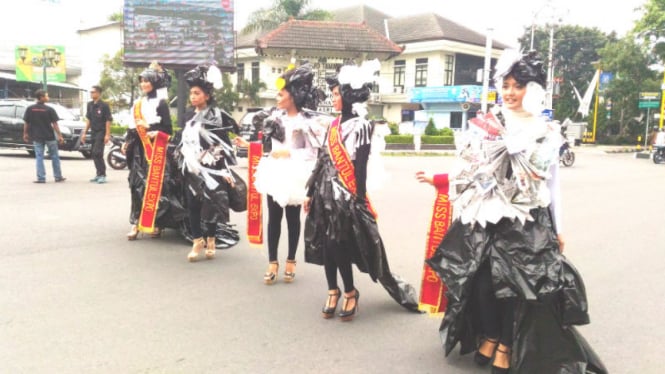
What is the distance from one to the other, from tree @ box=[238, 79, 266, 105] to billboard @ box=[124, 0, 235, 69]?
13618 millimetres

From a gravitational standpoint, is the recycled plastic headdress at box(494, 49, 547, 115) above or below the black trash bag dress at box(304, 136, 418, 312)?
above

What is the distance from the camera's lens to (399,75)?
41844 millimetres

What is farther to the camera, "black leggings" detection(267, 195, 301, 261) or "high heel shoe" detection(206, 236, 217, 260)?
"high heel shoe" detection(206, 236, 217, 260)

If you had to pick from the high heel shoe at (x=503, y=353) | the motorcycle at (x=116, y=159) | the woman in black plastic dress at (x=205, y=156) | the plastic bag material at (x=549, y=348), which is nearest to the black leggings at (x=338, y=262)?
the high heel shoe at (x=503, y=353)

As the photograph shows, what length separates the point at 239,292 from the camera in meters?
4.68

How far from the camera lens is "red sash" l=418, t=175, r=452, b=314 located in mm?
3627

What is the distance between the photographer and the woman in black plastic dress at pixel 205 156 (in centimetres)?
545

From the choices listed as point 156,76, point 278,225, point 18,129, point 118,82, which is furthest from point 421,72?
point 278,225

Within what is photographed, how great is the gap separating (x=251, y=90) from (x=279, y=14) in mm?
5333

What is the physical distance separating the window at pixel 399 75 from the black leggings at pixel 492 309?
39.3m

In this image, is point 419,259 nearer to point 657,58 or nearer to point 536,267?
point 536,267

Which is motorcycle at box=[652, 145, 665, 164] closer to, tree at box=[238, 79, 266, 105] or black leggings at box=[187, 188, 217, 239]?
black leggings at box=[187, 188, 217, 239]

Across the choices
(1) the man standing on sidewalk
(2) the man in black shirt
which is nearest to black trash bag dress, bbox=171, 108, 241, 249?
(1) the man standing on sidewalk

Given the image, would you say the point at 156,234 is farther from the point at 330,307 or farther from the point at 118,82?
the point at 118,82
